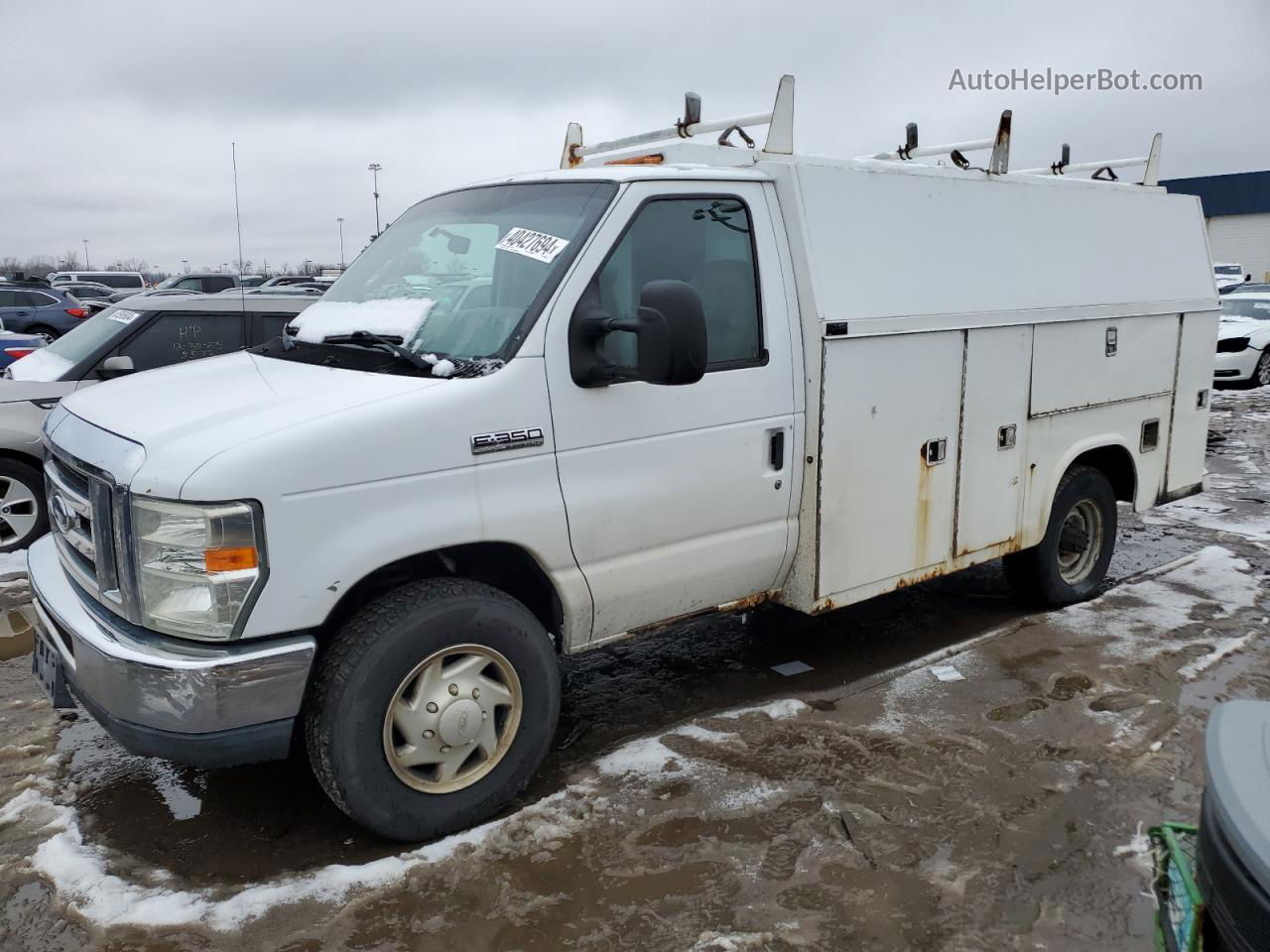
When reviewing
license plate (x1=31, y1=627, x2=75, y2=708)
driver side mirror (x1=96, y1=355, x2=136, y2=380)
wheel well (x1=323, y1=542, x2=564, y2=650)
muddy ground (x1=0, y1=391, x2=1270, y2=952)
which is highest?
driver side mirror (x1=96, y1=355, x2=136, y2=380)

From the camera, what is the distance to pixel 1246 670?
194 inches

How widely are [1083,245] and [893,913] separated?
3918 millimetres

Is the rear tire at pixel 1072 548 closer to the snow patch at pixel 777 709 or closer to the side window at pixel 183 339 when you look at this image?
the snow patch at pixel 777 709

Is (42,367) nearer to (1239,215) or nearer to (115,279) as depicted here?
(115,279)

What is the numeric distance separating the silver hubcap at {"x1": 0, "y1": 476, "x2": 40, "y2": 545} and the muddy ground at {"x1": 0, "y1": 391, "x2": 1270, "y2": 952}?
187cm

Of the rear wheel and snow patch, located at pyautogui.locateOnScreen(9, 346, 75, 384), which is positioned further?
snow patch, located at pyautogui.locateOnScreen(9, 346, 75, 384)

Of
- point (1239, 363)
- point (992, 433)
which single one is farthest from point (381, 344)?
point (1239, 363)

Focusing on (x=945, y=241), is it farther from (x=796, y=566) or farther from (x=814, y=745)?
(x=814, y=745)

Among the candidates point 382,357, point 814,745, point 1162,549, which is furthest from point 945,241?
point 1162,549

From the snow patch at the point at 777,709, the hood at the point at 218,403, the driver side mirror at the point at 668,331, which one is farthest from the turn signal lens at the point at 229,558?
the snow patch at the point at 777,709

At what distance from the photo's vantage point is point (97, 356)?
7.13 metres

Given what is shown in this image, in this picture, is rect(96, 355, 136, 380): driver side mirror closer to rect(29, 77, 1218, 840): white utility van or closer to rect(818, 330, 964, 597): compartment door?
A: rect(29, 77, 1218, 840): white utility van

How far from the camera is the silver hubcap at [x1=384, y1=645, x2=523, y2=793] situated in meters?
3.33

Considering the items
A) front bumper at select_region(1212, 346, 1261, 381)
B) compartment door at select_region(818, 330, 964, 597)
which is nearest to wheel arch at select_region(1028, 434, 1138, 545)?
compartment door at select_region(818, 330, 964, 597)
